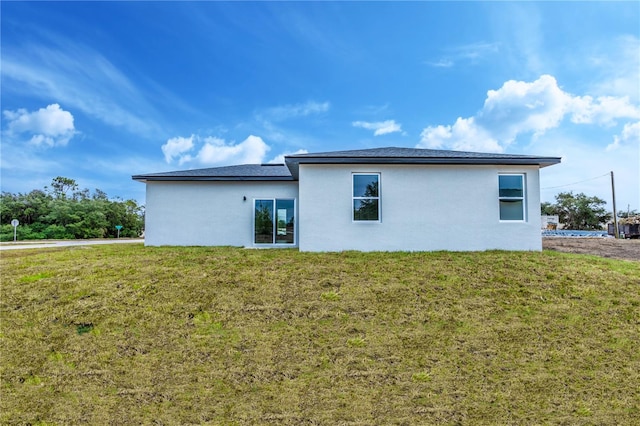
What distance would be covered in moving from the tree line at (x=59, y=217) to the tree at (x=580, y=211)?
4960 cm

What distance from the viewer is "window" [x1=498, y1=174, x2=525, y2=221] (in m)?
9.66

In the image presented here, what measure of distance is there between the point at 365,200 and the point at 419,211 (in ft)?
5.60

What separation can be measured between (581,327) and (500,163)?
5.74 metres

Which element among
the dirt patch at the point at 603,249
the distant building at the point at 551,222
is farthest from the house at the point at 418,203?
the distant building at the point at 551,222

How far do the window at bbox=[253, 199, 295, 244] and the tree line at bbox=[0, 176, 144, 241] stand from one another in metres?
22.5

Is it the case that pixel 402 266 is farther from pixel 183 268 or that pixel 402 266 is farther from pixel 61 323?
pixel 61 323

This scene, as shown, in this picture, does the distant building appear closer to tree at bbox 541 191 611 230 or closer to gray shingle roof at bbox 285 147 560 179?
tree at bbox 541 191 611 230

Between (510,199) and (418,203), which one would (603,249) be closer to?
(510,199)

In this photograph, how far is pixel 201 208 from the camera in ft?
39.9

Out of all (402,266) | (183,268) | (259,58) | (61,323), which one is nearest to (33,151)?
(259,58)

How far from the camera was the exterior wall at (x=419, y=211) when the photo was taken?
9.52 metres

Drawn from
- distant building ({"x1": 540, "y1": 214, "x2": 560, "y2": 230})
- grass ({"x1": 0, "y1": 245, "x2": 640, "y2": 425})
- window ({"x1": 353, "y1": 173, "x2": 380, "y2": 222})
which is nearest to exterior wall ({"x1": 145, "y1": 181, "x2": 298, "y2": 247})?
window ({"x1": 353, "y1": 173, "x2": 380, "y2": 222})

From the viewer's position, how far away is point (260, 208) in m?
12.1

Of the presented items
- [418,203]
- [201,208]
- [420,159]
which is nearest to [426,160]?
[420,159]
